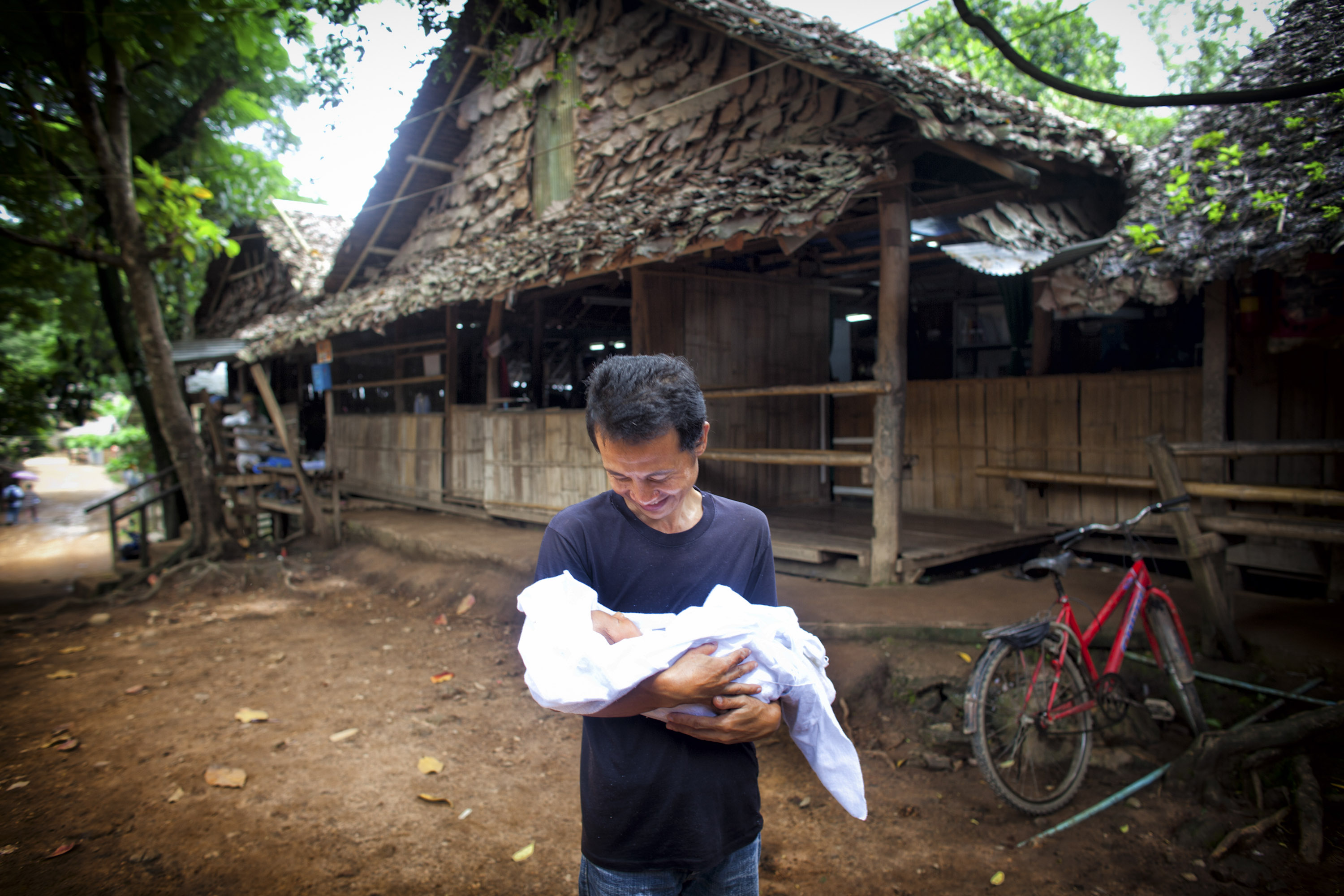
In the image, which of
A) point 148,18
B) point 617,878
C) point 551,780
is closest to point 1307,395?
point 551,780

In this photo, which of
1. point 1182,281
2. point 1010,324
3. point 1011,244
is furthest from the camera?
point 1010,324

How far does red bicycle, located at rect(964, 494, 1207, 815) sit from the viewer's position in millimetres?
3523

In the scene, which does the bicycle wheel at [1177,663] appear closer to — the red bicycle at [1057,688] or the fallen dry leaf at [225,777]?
the red bicycle at [1057,688]

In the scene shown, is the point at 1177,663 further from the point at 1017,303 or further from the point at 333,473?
the point at 333,473

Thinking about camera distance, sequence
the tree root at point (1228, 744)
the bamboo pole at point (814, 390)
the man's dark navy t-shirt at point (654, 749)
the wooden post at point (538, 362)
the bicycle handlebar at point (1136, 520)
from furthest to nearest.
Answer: the wooden post at point (538, 362)
the bamboo pole at point (814, 390)
the bicycle handlebar at point (1136, 520)
the tree root at point (1228, 744)
the man's dark navy t-shirt at point (654, 749)

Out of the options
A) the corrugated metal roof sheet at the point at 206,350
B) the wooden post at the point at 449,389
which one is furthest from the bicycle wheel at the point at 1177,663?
the corrugated metal roof sheet at the point at 206,350

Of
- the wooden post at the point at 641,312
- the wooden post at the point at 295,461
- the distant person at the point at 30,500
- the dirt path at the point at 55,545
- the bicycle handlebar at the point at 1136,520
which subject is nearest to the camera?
the bicycle handlebar at the point at 1136,520

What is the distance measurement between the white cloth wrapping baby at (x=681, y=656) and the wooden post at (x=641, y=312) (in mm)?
5446

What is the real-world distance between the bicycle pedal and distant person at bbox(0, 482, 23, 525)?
24087 millimetres

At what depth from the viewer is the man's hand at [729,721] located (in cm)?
142

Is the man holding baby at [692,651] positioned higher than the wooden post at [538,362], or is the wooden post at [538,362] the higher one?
the wooden post at [538,362]

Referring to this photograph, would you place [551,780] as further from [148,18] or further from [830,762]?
[148,18]

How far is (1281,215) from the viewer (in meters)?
4.71

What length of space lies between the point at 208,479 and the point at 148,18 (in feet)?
17.2
